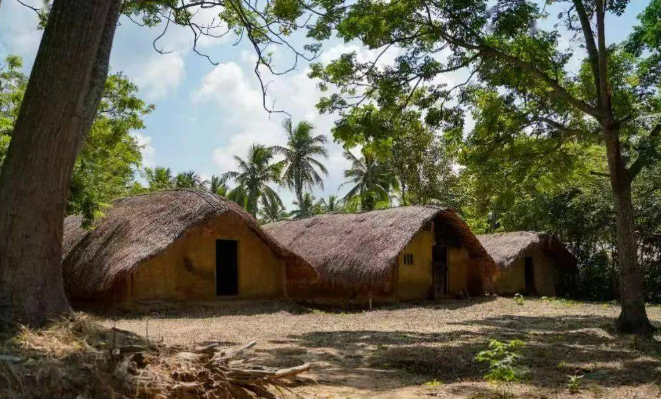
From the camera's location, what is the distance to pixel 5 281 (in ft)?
13.6

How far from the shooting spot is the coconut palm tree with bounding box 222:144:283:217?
34188 millimetres

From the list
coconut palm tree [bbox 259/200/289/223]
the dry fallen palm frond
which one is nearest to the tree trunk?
the dry fallen palm frond

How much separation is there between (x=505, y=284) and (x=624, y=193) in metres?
11.7

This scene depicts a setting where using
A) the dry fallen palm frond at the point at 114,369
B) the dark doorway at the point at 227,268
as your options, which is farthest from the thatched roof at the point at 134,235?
the dry fallen palm frond at the point at 114,369

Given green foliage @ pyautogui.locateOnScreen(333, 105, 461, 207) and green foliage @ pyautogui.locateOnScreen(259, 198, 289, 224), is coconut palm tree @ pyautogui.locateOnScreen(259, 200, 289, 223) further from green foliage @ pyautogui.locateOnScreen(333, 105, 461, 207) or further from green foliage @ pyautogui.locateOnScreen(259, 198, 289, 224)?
green foliage @ pyautogui.locateOnScreen(333, 105, 461, 207)

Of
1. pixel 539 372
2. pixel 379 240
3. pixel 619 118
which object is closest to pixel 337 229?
pixel 379 240

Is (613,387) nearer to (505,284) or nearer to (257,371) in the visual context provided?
(257,371)

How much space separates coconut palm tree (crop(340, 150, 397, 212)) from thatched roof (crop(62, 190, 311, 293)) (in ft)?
46.5

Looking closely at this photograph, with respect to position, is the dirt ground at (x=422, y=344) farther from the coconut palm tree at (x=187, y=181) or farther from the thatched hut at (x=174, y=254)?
the coconut palm tree at (x=187, y=181)

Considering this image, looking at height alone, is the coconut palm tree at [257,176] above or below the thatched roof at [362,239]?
above

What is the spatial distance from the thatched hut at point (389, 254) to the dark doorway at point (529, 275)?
364 cm

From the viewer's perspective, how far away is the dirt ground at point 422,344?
222 inches

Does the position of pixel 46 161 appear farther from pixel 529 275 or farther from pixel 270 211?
pixel 270 211

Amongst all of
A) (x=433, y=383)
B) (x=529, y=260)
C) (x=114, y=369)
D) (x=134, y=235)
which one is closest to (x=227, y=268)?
(x=134, y=235)
